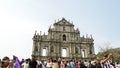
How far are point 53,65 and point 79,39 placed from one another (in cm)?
3242

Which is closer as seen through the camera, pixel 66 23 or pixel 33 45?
pixel 33 45

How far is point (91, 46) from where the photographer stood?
4600 centimetres

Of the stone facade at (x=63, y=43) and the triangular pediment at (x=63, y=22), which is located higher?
the triangular pediment at (x=63, y=22)

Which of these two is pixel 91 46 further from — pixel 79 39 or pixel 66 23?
pixel 66 23

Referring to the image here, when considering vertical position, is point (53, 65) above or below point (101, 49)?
below

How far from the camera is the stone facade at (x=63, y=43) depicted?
4329 cm

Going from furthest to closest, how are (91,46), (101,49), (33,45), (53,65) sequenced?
(101,49), (91,46), (33,45), (53,65)

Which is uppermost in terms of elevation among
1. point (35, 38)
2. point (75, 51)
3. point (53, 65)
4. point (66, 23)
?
point (66, 23)

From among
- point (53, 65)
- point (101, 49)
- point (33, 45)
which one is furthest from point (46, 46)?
point (53, 65)

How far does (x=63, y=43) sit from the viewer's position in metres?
45.1

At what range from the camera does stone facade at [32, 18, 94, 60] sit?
142 ft

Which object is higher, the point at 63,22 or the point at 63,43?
the point at 63,22

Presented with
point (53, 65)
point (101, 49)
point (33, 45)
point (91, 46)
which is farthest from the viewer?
point (101, 49)

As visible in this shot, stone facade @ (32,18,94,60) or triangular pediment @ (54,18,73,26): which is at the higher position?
triangular pediment @ (54,18,73,26)
